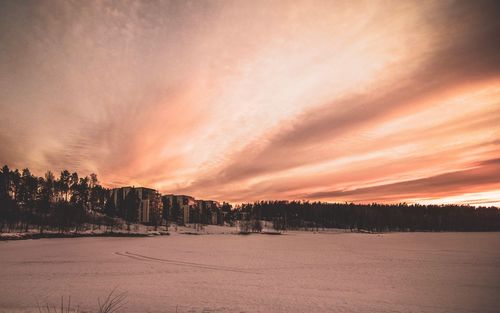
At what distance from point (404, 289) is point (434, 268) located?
14.6 meters

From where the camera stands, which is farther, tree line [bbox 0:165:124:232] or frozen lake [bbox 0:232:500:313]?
tree line [bbox 0:165:124:232]

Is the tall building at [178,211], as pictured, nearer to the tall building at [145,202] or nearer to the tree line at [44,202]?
the tall building at [145,202]

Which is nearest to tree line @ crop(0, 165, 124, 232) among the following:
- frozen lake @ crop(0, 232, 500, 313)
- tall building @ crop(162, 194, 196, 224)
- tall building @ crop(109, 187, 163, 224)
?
tall building @ crop(109, 187, 163, 224)

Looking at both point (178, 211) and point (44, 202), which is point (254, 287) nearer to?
point (44, 202)

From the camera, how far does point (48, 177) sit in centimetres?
11812

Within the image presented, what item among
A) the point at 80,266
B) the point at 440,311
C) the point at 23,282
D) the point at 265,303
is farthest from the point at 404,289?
the point at 80,266

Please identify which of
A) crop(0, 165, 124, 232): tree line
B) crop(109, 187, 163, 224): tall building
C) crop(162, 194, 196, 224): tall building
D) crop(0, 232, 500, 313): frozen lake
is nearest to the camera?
crop(0, 232, 500, 313): frozen lake

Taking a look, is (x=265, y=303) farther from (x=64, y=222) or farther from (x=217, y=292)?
(x=64, y=222)

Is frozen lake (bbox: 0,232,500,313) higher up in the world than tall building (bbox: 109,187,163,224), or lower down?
lower down

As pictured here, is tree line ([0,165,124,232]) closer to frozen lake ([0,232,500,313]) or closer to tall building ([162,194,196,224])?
tall building ([162,194,196,224])

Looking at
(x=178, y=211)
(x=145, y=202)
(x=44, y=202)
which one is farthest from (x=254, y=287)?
(x=178, y=211)

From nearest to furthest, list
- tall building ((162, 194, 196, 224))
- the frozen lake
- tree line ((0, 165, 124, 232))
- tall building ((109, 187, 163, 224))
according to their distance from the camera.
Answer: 1. the frozen lake
2. tree line ((0, 165, 124, 232))
3. tall building ((109, 187, 163, 224))
4. tall building ((162, 194, 196, 224))

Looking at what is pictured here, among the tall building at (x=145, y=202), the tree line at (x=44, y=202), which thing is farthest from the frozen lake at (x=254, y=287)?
the tall building at (x=145, y=202)

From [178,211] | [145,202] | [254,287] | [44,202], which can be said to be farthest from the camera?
[178,211]
